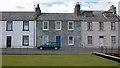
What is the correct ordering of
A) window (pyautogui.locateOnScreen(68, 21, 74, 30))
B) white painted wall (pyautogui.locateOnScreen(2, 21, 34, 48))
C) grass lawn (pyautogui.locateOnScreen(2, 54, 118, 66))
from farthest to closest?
1. window (pyautogui.locateOnScreen(68, 21, 74, 30))
2. white painted wall (pyautogui.locateOnScreen(2, 21, 34, 48))
3. grass lawn (pyautogui.locateOnScreen(2, 54, 118, 66))

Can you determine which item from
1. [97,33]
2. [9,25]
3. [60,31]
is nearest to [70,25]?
[60,31]

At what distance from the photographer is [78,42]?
31.4 m

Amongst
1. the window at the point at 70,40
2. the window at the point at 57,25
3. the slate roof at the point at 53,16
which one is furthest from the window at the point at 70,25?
the window at the point at 57,25

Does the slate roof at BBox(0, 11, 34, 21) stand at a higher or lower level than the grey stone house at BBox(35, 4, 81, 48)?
higher

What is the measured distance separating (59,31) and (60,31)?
0.17m

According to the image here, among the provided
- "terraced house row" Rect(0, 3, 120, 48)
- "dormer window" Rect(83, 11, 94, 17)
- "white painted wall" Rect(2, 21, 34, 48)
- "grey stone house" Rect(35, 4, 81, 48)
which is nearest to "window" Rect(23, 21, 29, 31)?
"terraced house row" Rect(0, 3, 120, 48)

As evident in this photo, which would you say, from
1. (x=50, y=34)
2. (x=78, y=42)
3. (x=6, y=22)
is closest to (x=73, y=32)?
(x=78, y=42)

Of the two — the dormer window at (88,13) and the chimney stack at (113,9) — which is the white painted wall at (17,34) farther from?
the chimney stack at (113,9)

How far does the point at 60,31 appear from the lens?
31531 mm

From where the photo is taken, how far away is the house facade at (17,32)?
31.3 metres

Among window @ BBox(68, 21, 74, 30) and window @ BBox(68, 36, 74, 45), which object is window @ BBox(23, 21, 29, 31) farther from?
window @ BBox(68, 36, 74, 45)

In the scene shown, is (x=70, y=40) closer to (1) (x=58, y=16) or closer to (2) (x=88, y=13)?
(1) (x=58, y=16)

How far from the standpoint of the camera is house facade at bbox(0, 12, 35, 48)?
31266 millimetres

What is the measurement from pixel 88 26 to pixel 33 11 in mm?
10609
